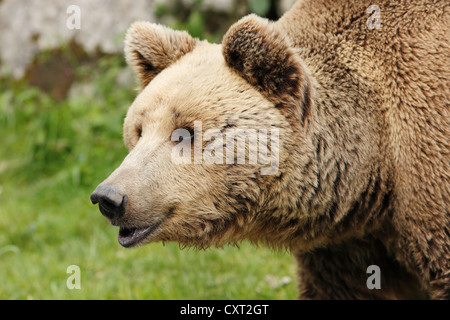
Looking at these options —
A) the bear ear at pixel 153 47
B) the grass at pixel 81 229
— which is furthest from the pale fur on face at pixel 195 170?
the grass at pixel 81 229

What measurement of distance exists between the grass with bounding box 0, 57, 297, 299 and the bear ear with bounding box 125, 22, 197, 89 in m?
1.96

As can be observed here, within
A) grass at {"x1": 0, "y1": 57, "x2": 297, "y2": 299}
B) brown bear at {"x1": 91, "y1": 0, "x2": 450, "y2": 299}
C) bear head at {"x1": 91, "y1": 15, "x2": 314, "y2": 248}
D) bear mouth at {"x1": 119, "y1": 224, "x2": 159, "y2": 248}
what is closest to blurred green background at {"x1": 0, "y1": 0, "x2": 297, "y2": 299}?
grass at {"x1": 0, "y1": 57, "x2": 297, "y2": 299}

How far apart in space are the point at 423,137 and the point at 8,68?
21.0 feet

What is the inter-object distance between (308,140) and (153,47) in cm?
127

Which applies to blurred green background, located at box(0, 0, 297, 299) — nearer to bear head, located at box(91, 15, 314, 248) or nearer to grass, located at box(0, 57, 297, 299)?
grass, located at box(0, 57, 297, 299)

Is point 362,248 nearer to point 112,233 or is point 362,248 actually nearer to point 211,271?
point 211,271

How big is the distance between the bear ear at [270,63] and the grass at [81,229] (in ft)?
6.48

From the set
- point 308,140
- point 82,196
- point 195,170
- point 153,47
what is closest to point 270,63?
point 308,140

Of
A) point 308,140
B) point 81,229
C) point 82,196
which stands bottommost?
point 308,140

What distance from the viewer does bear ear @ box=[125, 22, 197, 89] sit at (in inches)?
148

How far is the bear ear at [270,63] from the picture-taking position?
123 inches

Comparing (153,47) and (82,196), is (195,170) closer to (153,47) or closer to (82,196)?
(153,47)

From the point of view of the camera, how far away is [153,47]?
12.3 ft
